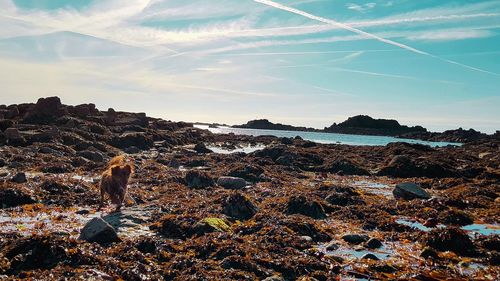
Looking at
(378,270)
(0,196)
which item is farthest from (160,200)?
(378,270)

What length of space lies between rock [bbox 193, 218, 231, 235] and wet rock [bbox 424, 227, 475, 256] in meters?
4.98

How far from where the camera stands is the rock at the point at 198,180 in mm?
16312

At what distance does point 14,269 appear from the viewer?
610 cm

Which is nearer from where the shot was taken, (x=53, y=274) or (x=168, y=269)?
(x=53, y=274)

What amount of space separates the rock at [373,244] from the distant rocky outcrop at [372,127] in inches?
5801

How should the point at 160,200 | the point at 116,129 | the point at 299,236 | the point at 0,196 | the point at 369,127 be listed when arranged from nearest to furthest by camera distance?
the point at 299,236 → the point at 0,196 → the point at 160,200 → the point at 116,129 → the point at 369,127

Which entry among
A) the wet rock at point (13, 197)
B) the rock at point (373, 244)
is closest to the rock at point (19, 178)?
the wet rock at point (13, 197)

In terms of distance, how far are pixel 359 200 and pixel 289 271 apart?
749 cm

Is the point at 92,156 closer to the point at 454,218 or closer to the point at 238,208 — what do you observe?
the point at 238,208

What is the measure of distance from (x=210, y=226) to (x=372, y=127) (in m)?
160

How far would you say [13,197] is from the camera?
443 inches

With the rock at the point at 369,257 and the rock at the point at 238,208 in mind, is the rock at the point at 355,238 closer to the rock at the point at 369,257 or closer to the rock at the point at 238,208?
the rock at the point at 369,257

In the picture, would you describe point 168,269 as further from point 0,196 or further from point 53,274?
point 0,196

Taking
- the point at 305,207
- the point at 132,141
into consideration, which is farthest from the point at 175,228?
the point at 132,141
